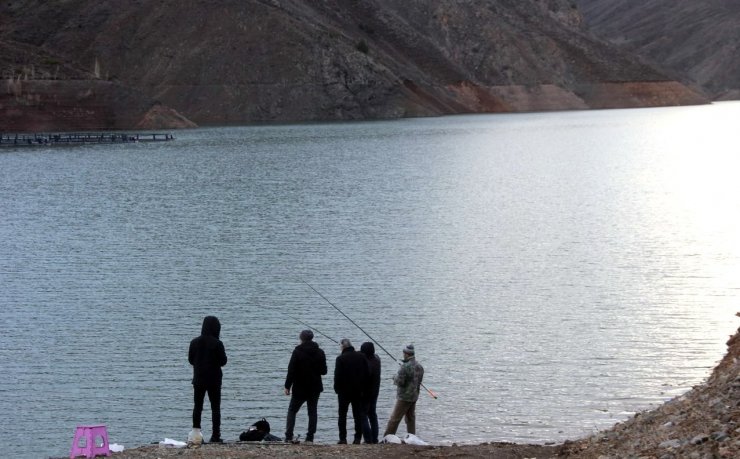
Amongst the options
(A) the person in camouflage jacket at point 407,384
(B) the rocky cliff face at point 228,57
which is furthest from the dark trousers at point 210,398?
(B) the rocky cliff face at point 228,57

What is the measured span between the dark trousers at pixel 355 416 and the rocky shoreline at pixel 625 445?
0.70 meters

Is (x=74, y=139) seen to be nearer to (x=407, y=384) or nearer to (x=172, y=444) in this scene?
(x=172, y=444)

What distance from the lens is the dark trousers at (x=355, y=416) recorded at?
19188 millimetres

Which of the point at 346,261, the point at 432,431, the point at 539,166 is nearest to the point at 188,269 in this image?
the point at 346,261

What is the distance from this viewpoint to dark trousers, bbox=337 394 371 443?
755 inches

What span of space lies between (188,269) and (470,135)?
89246 mm

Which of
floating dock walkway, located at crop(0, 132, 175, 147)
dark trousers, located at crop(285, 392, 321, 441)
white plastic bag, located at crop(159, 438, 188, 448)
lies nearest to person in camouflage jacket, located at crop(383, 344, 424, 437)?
dark trousers, located at crop(285, 392, 321, 441)

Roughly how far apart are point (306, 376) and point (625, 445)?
524cm

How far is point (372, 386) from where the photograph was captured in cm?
1922

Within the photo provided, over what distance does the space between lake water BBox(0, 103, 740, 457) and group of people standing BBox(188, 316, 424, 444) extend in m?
1.61

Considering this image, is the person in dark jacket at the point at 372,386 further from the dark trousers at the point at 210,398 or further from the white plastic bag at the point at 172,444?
the white plastic bag at the point at 172,444

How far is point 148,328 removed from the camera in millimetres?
30703

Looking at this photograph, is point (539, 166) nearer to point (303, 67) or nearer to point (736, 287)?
point (736, 287)

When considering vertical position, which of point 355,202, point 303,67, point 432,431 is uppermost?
point 303,67
